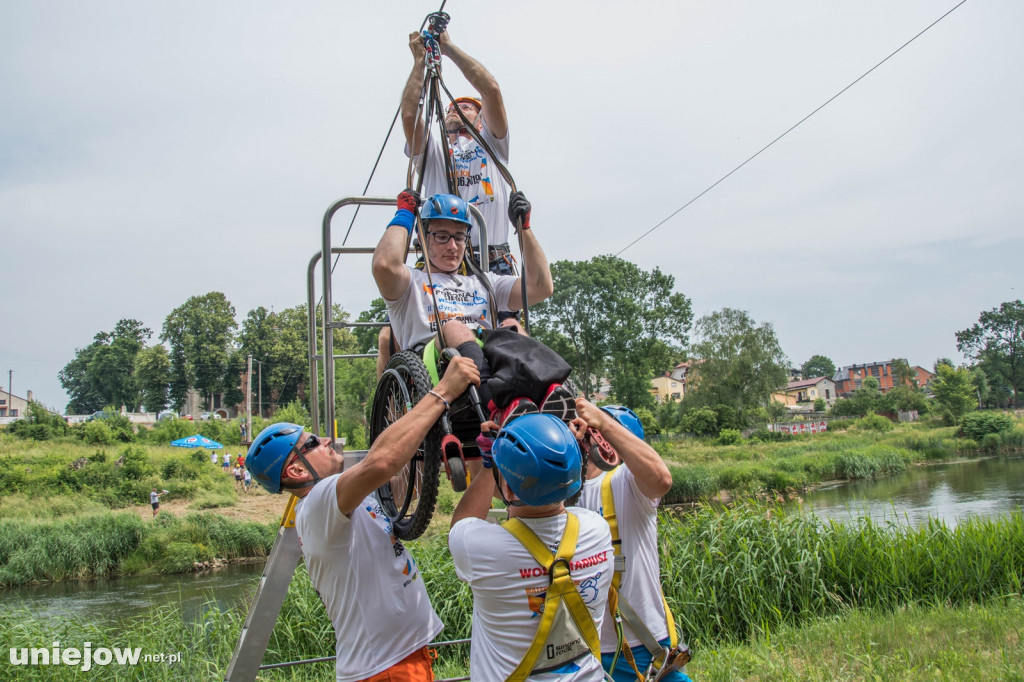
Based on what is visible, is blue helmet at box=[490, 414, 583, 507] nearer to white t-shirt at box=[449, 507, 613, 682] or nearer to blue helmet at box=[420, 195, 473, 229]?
white t-shirt at box=[449, 507, 613, 682]

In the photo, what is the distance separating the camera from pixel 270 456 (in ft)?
10.3

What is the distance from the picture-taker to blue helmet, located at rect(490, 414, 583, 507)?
8.19 ft

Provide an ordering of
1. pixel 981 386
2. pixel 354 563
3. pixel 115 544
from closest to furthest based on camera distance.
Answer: pixel 354 563 < pixel 115 544 < pixel 981 386

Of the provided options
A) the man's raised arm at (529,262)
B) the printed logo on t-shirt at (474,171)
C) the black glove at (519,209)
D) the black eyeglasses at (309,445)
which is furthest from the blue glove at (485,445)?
the printed logo on t-shirt at (474,171)

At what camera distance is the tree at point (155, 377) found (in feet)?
264

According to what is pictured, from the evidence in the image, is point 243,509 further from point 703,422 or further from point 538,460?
point 703,422

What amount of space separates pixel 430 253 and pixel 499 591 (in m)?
2.26

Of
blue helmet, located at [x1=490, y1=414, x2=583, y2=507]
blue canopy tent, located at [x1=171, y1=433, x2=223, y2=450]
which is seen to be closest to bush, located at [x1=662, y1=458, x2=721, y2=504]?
blue helmet, located at [x1=490, y1=414, x2=583, y2=507]

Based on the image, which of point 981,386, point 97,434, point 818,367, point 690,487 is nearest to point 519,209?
point 690,487

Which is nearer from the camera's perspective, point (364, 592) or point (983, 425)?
point (364, 592)

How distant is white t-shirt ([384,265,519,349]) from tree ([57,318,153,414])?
320ft

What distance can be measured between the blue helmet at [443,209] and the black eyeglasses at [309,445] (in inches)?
Answer: 56.4

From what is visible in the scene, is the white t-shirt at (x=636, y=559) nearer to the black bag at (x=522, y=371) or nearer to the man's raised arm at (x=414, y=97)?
the black bag at (x=522, y=371)

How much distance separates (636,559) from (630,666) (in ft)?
1.67
